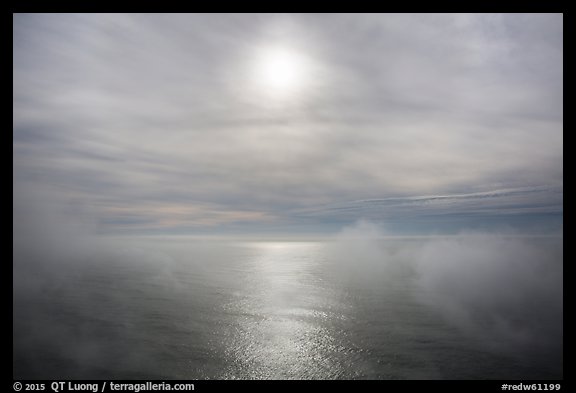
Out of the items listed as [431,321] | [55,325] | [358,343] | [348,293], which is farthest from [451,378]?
[55,325]

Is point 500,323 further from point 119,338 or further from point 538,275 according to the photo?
point 538,275

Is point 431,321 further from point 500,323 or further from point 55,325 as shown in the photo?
point 55,325

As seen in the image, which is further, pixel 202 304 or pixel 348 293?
pixel 348 293

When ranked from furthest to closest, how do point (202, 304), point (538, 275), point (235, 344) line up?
point (538, 275) → point (202, 304) → point (235, 344)

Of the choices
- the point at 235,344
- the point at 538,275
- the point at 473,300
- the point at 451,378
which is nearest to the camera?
the point at 451,378

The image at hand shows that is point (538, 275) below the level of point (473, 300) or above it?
below

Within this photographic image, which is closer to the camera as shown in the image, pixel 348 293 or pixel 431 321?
pixel 431 321
